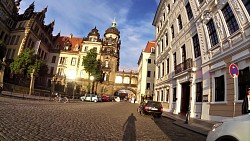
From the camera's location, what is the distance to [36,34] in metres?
55.7

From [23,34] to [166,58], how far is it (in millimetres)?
40931

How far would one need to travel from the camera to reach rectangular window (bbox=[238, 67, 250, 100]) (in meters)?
10.7

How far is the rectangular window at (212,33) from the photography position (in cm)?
1481

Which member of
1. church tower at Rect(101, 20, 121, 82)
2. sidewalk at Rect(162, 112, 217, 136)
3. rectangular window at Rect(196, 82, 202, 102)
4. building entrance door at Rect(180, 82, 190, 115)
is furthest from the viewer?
church tower at Rect(101, 20, 121, 82)

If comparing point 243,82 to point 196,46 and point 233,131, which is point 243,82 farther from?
point 233,131

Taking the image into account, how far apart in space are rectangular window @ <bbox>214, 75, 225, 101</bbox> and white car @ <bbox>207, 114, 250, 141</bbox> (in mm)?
10198

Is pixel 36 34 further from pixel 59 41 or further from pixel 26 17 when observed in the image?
pixel 59 41

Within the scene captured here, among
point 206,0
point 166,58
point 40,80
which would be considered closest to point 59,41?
point 40,80

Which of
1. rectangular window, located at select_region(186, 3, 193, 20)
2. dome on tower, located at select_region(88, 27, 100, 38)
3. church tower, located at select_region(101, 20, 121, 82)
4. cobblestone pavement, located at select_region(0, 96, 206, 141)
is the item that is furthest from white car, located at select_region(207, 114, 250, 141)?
dome on tower, located at select_region(88, 27, 100, 38)

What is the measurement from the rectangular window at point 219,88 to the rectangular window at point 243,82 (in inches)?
71.4

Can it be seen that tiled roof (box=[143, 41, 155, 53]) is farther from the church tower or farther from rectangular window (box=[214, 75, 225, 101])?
rectangular window (box=[214, 75, 225, 101])

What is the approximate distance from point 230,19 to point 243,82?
447 cm

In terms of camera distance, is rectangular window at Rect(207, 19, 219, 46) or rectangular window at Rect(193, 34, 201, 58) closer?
rectangular window at Rect(207, 19, 219, 46)

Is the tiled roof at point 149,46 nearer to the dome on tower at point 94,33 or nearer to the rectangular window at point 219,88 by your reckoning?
the dome on tower at point 94,33
